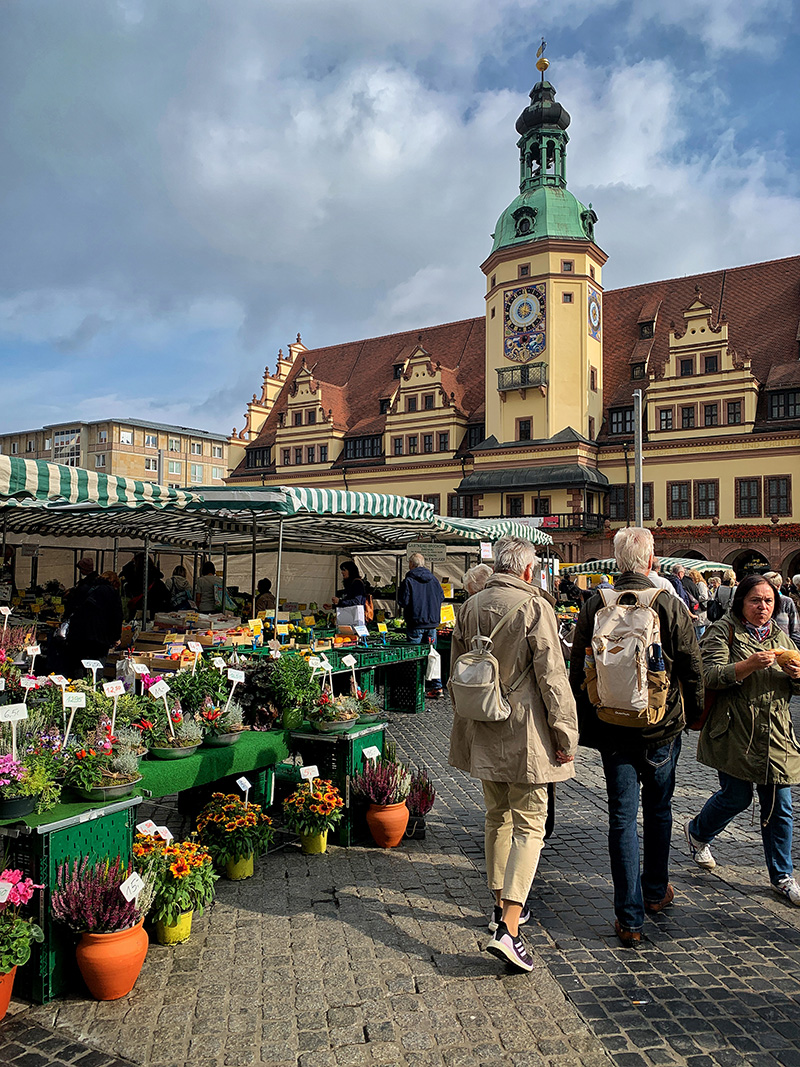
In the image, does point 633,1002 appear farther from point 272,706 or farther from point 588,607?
point 272,706

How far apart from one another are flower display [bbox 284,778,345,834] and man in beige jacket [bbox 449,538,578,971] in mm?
1479

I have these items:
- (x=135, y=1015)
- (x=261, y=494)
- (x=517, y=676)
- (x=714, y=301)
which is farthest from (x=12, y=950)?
(x=714, y=301)

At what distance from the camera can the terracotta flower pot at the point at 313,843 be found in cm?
524

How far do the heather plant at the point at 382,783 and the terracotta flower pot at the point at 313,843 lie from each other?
0.36 meters

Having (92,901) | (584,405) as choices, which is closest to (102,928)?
(92,901)

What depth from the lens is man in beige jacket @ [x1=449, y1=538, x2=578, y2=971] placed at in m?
3.78

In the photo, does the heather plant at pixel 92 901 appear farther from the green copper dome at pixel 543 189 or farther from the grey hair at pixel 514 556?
the green copper dome at pixel 543 189

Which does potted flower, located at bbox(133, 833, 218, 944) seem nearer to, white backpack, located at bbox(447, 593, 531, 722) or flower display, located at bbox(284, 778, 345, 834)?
flower display, located at bbox(284, 778, 345, 834)

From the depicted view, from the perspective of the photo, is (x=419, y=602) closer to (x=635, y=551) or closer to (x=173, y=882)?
(x=635, y=551)

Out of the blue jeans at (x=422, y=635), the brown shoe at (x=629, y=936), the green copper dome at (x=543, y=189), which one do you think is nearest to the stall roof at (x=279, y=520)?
the blue jeans at (x=422, y=635)

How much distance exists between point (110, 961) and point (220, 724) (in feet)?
5.85

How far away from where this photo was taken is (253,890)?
4.71 meters

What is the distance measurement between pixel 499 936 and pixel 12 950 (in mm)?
2047

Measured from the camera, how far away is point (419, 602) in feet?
36.4
